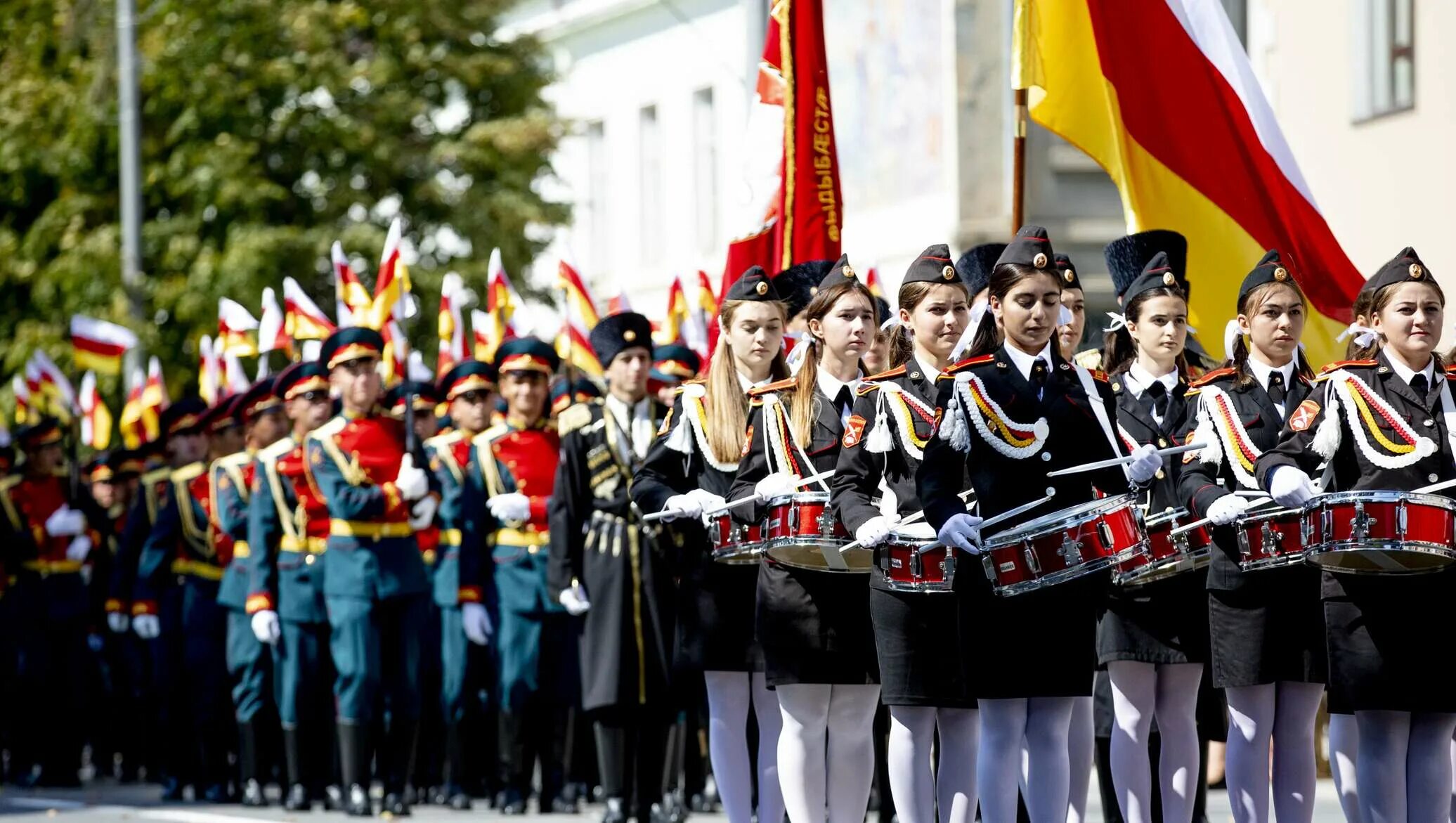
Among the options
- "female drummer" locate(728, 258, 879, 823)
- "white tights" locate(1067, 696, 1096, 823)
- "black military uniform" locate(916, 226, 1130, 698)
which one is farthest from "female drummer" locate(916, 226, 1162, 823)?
"female drummer" locate(728, 258, 879, 823)

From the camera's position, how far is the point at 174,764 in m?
15.8

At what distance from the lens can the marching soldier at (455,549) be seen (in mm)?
14570

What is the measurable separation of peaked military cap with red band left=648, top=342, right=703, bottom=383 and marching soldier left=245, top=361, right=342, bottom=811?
1.72m

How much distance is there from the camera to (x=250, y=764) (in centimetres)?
1482

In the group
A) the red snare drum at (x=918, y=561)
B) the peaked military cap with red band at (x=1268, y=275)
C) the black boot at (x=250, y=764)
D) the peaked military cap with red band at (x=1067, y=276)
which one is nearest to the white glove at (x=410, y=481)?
the black boot at (x=250, y=764)

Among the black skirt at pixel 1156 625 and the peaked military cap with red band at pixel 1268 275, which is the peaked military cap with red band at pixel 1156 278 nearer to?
the peaked military cap with red band at pixel 1268 275

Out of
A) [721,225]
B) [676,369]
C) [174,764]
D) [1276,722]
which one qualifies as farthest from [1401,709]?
[721,225]

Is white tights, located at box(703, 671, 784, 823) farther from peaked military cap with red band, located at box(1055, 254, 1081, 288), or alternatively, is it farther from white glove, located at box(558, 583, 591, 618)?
peaked military cap with red band, located at box(1055, 254, 1081, 288)

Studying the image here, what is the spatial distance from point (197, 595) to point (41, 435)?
9.41 feet

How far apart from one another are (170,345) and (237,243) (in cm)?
143

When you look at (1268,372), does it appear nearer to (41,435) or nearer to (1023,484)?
(1023,484)

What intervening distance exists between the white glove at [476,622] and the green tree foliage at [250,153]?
35.8 ft

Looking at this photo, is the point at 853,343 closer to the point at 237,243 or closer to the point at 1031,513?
the point at 1031,513

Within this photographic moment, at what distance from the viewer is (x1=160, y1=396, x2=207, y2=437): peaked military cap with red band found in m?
16.7
